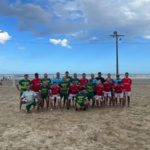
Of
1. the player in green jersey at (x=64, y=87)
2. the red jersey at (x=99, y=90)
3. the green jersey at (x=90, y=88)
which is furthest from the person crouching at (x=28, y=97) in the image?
the red jersey at (x=99, y=90)

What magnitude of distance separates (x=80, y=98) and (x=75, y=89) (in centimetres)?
47

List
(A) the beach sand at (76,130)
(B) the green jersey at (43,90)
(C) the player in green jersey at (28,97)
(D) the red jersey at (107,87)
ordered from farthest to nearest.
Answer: (D) the red jersey at (107,87) < (B) the green jersey at (43,90) < (C) the player in green jersey at (28,97) < (A) the beach sand at (76,130)

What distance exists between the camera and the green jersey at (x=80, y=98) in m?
16.0

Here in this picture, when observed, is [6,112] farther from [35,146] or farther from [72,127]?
[35,146]

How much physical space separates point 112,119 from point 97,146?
3.48 m

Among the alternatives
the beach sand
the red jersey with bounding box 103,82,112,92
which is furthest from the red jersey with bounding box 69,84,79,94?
the red jersey with bounding box 103,82,112,92

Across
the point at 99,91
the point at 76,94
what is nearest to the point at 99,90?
the point at 99,91

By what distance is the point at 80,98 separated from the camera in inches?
629

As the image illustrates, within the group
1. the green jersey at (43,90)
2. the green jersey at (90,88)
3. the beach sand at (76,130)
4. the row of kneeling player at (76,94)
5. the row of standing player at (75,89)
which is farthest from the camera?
the green jersey at (90,88)

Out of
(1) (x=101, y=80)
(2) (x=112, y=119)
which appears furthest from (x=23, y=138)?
(1) (x=101, y=80)

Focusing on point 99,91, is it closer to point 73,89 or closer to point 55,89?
point 73,89

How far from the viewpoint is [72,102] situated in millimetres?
17891

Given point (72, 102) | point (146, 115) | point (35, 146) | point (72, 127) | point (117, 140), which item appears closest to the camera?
point (35, 146)

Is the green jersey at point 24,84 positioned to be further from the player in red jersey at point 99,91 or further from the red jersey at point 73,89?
the player in red jersey at point 99,91
